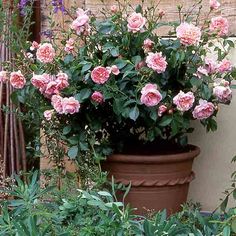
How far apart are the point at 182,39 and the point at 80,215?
0.86m

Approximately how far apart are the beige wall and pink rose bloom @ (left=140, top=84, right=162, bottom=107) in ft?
1.96

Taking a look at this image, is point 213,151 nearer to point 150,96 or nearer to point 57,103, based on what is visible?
point 150,96

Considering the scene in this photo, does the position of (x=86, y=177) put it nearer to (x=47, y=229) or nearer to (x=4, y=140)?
(x=47, y=229)

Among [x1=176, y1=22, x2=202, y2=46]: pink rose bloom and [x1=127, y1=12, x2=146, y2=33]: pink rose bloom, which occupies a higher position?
[x1=127, y1=12, x2=146, y2=33]: pink rose bloom

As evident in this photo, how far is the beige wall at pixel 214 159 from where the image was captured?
2.96m

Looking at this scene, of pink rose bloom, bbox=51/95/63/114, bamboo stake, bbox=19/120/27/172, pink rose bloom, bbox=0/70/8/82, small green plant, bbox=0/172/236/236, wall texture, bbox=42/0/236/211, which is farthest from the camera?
bamboo stake, bbox=19/120/27/172

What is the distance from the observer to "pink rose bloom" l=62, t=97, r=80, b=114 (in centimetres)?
250

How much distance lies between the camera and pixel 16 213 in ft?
7.57

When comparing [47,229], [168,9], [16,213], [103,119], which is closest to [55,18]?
[168,9]

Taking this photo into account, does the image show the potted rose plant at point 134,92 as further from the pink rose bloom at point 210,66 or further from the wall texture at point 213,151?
Answer: the wall texture at point 213,151

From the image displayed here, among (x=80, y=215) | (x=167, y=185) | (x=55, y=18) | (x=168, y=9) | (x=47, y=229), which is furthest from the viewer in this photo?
(x=55, y=18)

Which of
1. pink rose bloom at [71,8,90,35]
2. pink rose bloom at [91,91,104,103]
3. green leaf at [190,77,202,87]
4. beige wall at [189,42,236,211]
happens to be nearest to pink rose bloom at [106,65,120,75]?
pink rose bloom at [91,91,104,103]

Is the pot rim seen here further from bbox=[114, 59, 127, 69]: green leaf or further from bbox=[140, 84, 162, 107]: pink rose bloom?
bbox=[114, 59, 127, 69]: green leaf

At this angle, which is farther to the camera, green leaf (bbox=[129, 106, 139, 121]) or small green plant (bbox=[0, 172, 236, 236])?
green leaf (bbox=[129, 106, 139, 121])
